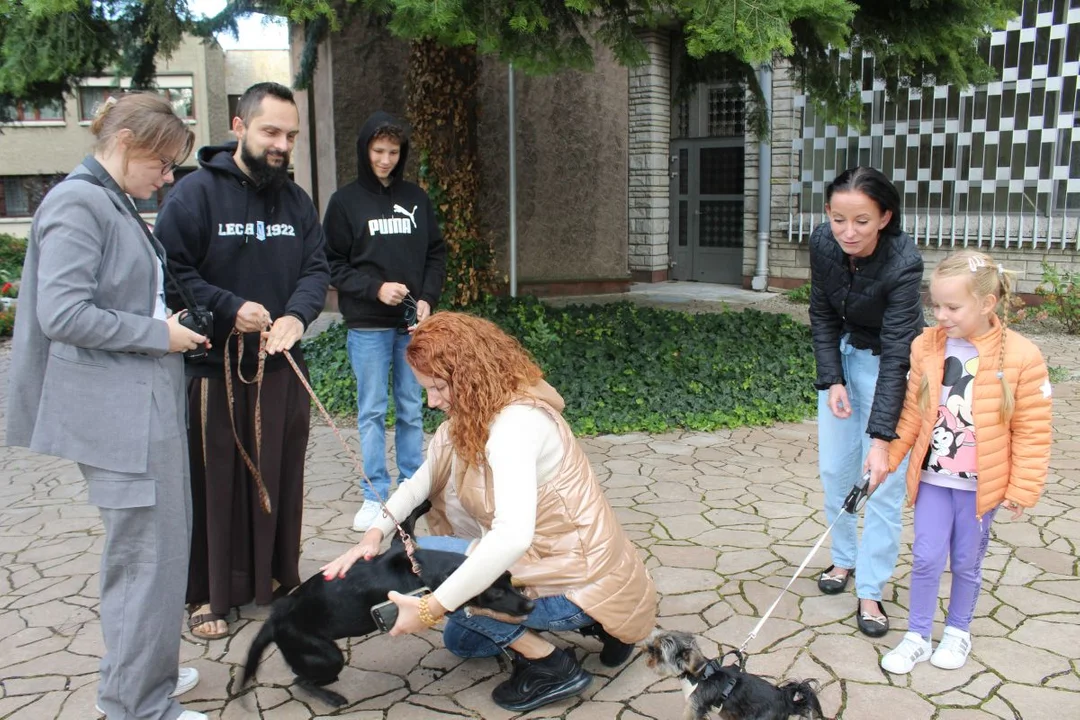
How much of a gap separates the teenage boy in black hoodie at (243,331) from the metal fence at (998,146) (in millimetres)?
7832

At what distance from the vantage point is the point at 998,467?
2.88 metres

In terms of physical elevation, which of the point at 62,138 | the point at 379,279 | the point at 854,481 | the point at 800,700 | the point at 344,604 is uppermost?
the point at 62,138

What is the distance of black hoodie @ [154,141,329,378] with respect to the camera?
3.20 metres

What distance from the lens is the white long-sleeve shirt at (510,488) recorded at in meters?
2.41

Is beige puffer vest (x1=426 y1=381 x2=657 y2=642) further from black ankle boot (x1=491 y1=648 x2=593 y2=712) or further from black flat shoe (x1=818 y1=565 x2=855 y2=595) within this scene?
black flat shoe (x1=818 y1=565 x2=855 y2=595)

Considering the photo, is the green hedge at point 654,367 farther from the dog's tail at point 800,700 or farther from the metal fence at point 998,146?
the dog's tail at point 800,700

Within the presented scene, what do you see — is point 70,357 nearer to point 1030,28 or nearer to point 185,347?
point 185,347

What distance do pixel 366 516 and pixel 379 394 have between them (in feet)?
2.15

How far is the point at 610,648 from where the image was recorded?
3.04 m

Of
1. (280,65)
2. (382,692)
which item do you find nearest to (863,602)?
(382,692)

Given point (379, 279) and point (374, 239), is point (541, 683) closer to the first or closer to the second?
point (379, 279)

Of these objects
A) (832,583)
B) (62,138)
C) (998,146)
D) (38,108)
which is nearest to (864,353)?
(832,583)

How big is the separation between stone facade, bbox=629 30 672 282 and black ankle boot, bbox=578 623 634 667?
11.3 m

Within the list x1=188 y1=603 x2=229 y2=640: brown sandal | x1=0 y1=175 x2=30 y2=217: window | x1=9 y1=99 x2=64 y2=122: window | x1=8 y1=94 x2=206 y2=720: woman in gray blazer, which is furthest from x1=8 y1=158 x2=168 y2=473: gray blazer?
x1=0 y1=175 x2=30 y2=217: window
